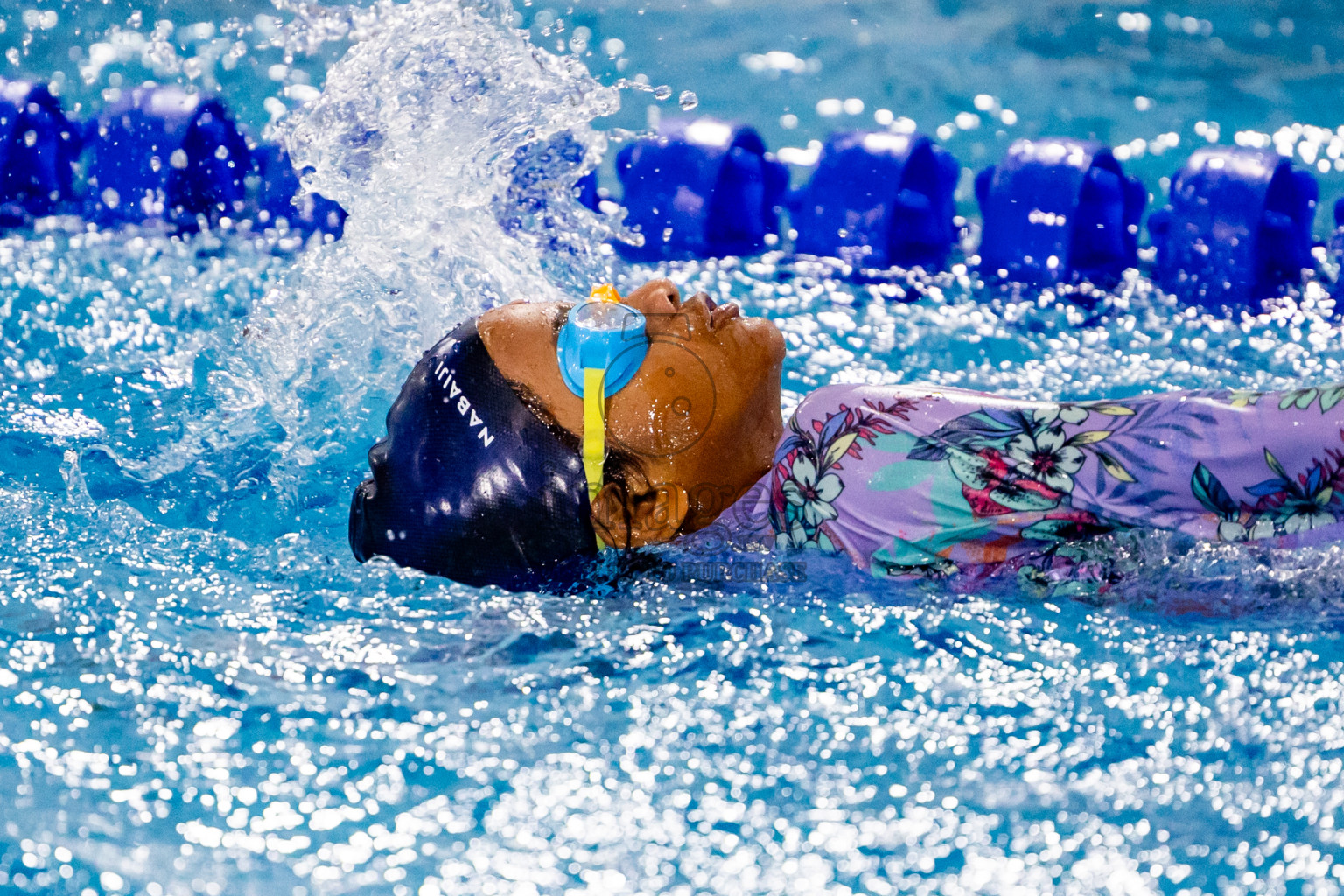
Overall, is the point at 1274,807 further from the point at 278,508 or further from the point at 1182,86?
the point at 1182,86

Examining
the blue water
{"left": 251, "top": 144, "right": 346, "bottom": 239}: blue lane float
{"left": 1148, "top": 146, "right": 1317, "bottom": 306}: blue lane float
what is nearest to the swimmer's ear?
the blue water

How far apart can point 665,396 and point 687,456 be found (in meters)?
0.10

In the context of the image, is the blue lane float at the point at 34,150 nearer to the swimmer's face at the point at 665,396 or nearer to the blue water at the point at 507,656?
the blue water at the point at 507,656

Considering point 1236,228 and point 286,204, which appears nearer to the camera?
point 1236,228

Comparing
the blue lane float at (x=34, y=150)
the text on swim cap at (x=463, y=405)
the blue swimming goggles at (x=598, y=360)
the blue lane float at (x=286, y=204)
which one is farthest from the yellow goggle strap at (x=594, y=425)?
the blue lane float at (x=34, y=150)

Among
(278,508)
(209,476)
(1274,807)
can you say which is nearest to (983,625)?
(1274,807)

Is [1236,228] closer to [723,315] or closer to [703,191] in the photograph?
[703,191]

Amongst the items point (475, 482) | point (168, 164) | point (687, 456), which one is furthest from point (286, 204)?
point (687, 456)

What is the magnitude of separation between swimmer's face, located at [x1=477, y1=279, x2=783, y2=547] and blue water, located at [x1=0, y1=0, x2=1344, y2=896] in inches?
7.4

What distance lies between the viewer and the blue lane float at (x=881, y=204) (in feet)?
13.2

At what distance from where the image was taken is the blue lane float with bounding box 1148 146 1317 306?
3.72 meters

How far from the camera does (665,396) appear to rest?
6.71ft

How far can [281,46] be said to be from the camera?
5.96 m

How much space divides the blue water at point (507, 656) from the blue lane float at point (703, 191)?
677 millimetres
